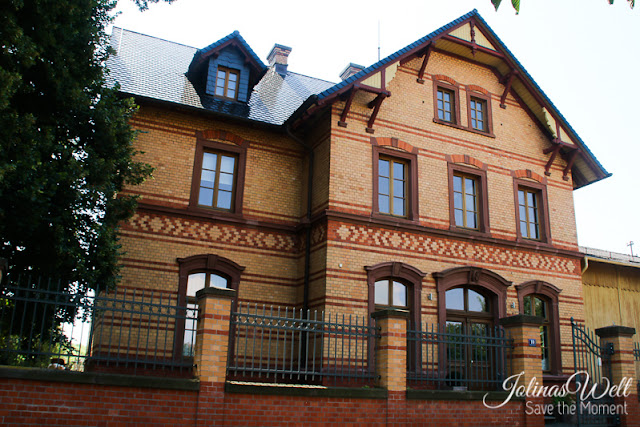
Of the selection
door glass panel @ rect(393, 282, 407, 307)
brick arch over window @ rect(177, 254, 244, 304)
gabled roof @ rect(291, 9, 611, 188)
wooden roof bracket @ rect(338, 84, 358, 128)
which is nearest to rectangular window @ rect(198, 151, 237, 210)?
brick arch over window @ rect(177, 254, 244, 304)

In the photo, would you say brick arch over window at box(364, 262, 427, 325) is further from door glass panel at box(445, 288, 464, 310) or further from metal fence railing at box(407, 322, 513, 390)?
door glass panel at box(445, 288, 464, 310)

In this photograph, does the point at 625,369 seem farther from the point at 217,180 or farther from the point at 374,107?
the point at 217,180

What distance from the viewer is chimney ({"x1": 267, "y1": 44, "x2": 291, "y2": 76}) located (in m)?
19.6

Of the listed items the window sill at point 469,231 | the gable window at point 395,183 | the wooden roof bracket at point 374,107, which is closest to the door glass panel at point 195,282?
the gable window at point 395,183

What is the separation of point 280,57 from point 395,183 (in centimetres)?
769

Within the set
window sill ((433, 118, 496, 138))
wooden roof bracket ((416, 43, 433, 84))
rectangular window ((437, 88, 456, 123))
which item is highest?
wooden roof bracket ((416, 43, 433, 84))

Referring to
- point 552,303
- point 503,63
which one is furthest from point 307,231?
point 503,63

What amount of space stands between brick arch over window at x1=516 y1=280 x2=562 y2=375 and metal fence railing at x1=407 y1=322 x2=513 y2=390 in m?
1.42

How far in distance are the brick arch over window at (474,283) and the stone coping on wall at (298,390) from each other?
16.9 ft

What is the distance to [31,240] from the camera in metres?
9.95

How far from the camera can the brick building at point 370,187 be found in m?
13.5

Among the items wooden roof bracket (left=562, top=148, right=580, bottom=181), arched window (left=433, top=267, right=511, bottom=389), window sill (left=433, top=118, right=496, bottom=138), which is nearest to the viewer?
arched window (left=433, top=267, right=511, bottom=389)

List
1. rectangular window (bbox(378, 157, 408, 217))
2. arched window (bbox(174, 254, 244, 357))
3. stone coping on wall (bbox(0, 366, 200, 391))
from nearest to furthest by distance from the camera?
stone coping on wall (bbox(0, 366, 200, 391)) < arched window (bbox(174, 254, 244, 357)) < rectangular window (bbox(378, 157, 408, 217))

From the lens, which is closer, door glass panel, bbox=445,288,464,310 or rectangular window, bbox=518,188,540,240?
door glass panel, bbox=445,288,464,310
